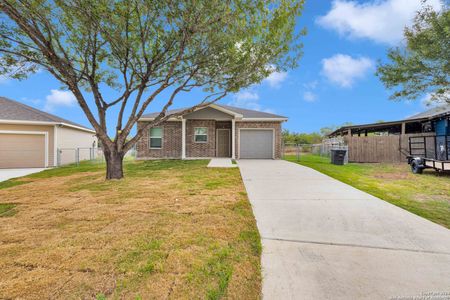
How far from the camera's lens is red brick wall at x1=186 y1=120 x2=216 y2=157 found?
14.3 meters

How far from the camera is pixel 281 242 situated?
2.92 metres

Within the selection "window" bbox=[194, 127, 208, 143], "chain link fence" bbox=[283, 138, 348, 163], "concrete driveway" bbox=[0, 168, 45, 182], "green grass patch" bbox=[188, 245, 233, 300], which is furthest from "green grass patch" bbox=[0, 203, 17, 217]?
"chain link fence" bbox=[283, 138, 348, 163]

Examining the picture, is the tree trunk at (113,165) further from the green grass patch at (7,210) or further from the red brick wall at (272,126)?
the red brick wall at (272,126)

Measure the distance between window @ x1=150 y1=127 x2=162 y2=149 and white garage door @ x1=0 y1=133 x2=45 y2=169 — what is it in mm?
6296

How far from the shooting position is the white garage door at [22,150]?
38.9 feet

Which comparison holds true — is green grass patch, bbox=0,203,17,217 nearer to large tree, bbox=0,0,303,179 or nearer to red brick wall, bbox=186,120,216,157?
large tree, bbox=0,0,303,179

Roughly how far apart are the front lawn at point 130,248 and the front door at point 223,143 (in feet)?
35.0

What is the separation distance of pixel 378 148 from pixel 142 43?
54.1ft

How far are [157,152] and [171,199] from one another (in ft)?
33.3

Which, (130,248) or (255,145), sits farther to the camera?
(255,145)

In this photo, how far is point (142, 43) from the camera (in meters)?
7.61

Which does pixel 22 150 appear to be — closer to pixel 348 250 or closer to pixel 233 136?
pixel 233 136

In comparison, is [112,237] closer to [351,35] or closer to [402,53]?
[402,53]

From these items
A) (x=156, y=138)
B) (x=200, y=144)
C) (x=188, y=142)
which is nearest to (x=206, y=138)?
(x=200, y=144)
